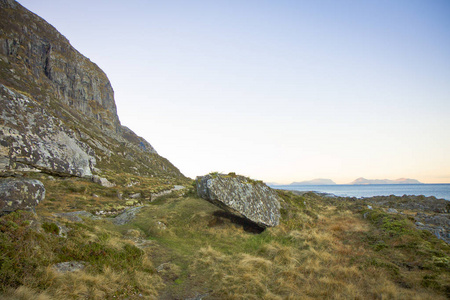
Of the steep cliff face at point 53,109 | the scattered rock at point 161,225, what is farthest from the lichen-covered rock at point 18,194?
the scattered rock at point 161,225

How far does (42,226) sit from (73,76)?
135600 millimetres

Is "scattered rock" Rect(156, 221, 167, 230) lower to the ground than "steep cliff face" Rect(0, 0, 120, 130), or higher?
lower

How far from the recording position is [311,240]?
36.8 ft

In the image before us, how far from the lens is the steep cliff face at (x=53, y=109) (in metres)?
4.86

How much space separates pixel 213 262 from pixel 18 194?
6955 mm

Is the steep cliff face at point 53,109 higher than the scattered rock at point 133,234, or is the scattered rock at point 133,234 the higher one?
the steep cliff face at point 53,109

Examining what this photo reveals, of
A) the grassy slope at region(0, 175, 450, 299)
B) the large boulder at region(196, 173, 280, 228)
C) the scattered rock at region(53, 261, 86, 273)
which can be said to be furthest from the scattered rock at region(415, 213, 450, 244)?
the scattered rock at region(53, 261, 86, 273)

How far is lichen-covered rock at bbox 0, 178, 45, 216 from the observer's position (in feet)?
18.4

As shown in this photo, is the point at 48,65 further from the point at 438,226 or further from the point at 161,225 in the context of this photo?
the point at 438,226

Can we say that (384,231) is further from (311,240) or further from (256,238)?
(256,238)

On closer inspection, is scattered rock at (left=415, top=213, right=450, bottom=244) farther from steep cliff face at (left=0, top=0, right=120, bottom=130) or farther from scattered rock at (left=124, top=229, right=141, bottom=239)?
steep cliff face at (left=0, top=0, right=120, bottom=130)

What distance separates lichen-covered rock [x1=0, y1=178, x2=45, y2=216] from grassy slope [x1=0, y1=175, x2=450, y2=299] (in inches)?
16.7

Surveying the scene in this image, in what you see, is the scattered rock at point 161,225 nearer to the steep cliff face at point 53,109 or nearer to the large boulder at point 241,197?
the large boulder at point 241,197

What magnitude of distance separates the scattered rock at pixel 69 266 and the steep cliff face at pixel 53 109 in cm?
230
